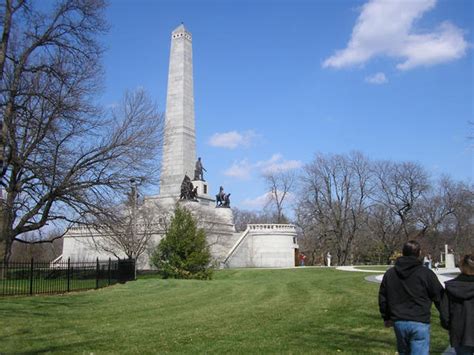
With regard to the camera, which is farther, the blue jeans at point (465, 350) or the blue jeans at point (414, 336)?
the blue jeans at point (465, 350)

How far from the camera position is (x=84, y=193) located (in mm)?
21859

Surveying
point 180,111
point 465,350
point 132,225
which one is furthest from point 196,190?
point 465,350

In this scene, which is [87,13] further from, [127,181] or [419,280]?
[419,280]

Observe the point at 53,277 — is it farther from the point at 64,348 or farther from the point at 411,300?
the point at 411,300

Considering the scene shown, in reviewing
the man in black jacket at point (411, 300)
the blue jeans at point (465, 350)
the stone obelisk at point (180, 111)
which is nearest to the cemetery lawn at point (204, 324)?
the blue jeans at point (465, 350)

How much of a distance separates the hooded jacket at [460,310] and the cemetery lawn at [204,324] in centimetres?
279

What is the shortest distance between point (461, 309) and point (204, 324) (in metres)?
6.83

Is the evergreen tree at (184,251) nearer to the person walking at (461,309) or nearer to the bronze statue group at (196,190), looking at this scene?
the bronze statue group at (196,190)

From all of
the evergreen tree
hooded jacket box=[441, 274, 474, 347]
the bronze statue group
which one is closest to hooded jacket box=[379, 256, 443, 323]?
hooded jacket box=[441, 274, 474, 347]

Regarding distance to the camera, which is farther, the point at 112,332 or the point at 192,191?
the point at 192,191

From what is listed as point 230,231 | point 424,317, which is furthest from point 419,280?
point 230,231

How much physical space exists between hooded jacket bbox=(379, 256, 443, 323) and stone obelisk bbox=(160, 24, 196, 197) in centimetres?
4692

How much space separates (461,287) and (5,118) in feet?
51.3

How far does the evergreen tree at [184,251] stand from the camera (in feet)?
102
